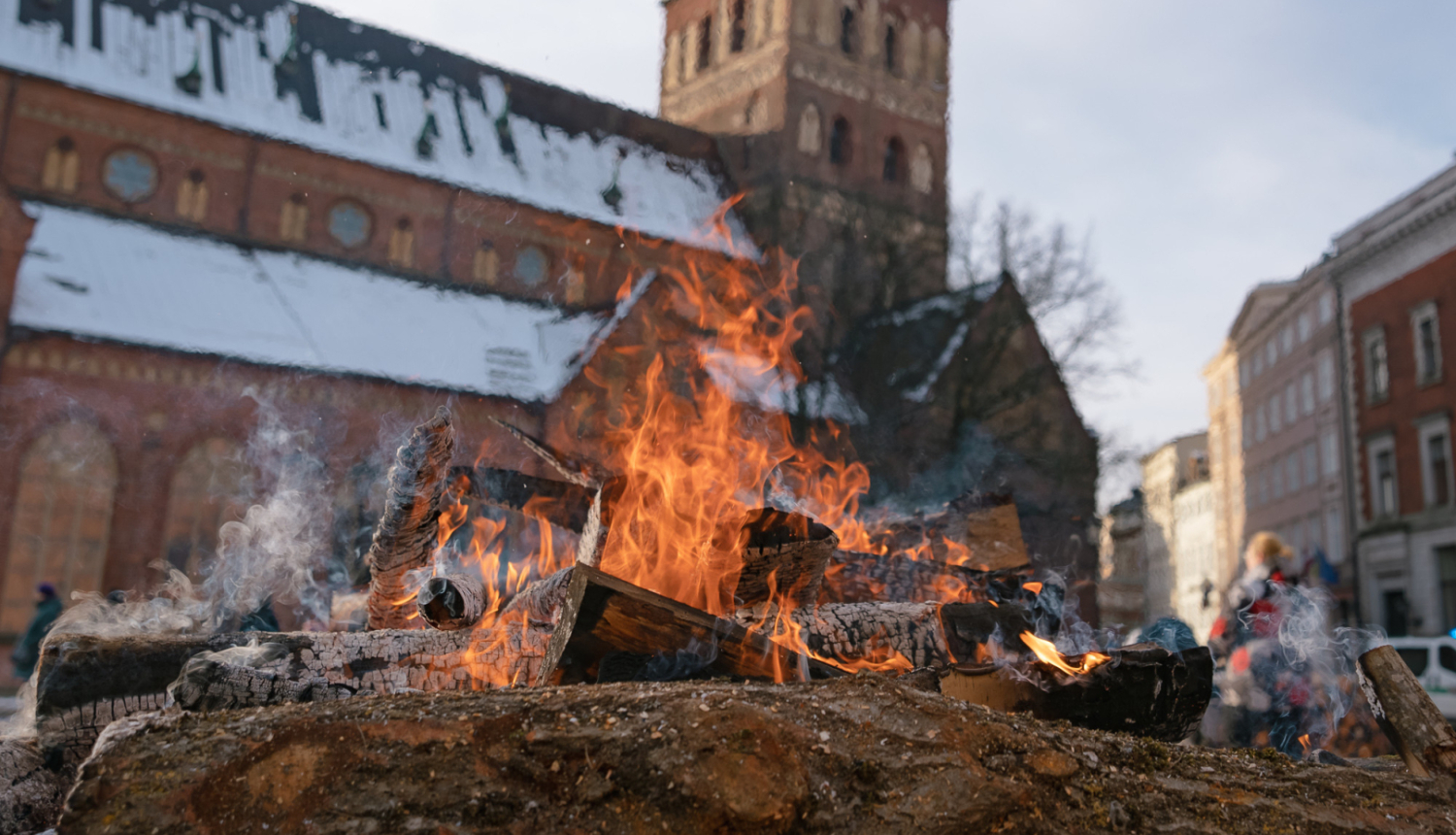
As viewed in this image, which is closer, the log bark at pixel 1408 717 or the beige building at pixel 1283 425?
the log bark at pixel 1408 717

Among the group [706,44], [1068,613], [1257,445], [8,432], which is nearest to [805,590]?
[1068,613]

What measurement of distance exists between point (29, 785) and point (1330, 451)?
128 feet

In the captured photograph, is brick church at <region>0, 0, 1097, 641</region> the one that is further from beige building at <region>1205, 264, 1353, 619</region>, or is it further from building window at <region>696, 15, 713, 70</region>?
beige building at <region>1205, 264, 1353, 619</region>

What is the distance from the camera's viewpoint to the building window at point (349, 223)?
958 inches

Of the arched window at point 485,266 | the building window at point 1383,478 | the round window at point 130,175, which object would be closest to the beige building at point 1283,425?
the building window at point 1383,478

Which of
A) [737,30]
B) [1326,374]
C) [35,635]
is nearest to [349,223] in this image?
[737,30]

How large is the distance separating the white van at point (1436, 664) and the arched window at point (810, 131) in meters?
20.1

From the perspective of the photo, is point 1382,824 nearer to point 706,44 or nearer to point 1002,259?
point 1002,259

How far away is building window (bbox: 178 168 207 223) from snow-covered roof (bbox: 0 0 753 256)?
1352 millimetres

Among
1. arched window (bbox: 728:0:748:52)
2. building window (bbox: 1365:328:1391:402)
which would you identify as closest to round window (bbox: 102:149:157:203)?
arched window (bbox: 728:0:748:52)

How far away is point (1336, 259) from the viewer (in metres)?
30.8

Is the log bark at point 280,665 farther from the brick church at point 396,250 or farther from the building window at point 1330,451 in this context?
the building window at point 1330,451

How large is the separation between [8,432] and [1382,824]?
842 inches

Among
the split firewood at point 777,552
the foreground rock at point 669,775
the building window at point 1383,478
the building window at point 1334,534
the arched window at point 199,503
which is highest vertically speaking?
the building window at point 1383,478
